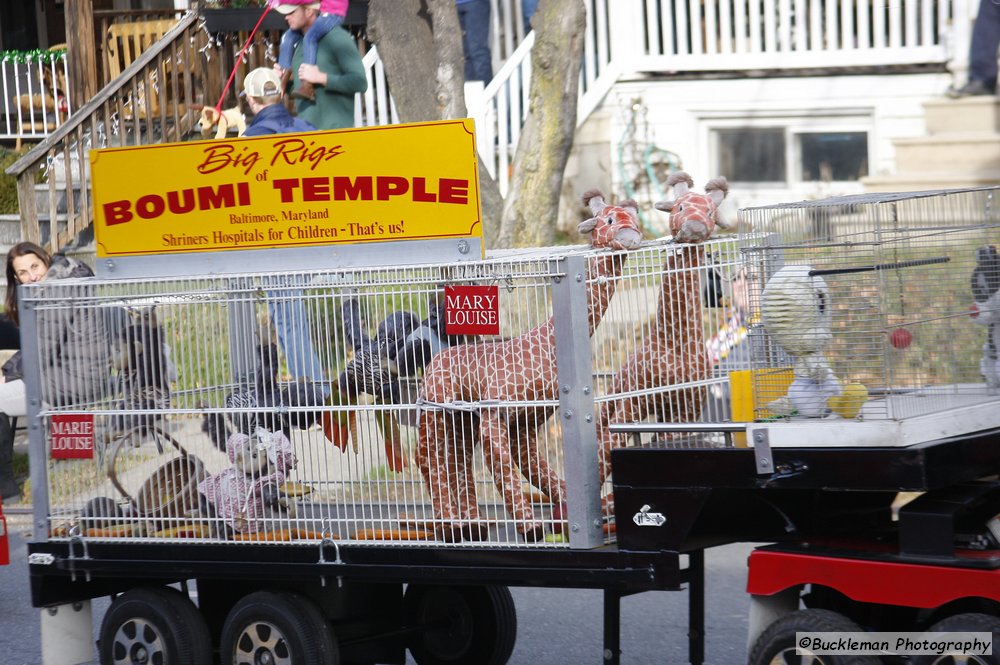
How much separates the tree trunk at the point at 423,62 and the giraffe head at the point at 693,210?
5.05m

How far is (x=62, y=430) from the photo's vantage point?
5.10 meters

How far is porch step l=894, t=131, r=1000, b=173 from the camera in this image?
1184 centimetres

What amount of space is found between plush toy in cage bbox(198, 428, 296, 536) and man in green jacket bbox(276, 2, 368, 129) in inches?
129

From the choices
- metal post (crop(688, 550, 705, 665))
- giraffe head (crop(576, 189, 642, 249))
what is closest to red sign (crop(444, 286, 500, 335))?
giraffe head (crop(576, 189, 642, 249))

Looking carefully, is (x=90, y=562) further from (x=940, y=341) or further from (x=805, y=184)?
(x=805, y=184)

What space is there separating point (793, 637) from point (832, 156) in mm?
10306

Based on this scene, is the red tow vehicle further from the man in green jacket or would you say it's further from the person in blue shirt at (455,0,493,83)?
the person in blue shirt at (455,0,493,83)

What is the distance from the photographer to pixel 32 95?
17.2 m

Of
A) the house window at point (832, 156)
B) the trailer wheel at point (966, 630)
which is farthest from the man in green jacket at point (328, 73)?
the house window at point (832, 156)

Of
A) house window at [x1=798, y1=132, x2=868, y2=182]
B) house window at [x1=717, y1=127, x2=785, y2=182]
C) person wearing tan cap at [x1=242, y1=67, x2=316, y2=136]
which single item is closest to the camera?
person wearing tan cap at [x1=242, y1=67, x2=316, y2=136]

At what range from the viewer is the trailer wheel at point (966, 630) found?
3.64 m

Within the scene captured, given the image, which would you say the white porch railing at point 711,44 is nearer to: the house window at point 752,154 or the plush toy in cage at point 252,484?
the house window at point 752,154

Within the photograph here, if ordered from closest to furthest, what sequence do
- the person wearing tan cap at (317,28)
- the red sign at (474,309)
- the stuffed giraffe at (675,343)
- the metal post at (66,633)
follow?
the red sign at (474,309)
the stuffed giraffe at (675,343)
the metal post at (66,633)
the person wearing tan cap at (317,28)

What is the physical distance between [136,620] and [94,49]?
1272cm
